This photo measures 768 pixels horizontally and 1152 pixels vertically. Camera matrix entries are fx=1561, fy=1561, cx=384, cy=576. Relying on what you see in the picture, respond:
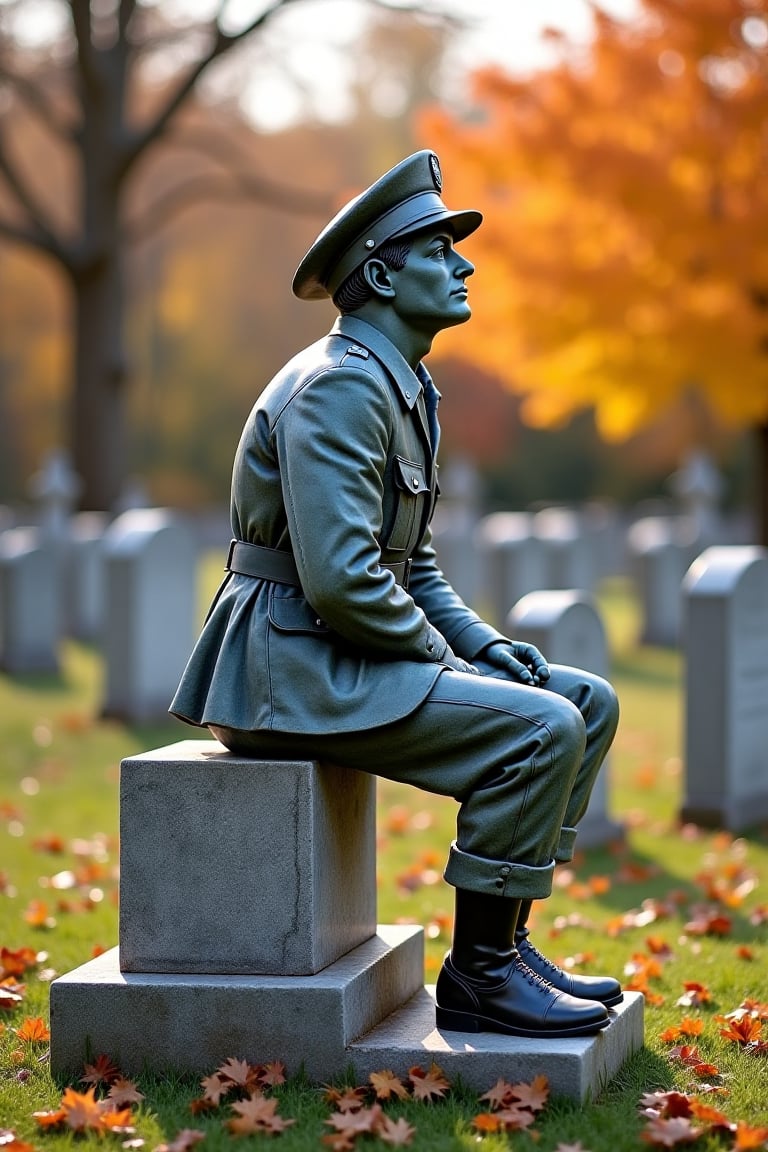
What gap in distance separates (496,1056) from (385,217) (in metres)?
2.15

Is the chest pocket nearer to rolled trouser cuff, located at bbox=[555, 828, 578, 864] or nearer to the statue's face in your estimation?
the statue's face

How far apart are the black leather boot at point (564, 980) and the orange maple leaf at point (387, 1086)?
47 centimetres

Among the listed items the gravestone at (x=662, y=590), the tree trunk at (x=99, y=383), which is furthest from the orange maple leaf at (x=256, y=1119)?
the tree trunk at (x=99, y=383)

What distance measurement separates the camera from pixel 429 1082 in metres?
3.81

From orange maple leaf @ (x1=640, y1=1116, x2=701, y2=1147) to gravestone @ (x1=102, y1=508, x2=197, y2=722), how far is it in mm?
7973

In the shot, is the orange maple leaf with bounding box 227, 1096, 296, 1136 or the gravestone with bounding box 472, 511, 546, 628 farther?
the gravestone with bounding box 472, 511, 546, 628

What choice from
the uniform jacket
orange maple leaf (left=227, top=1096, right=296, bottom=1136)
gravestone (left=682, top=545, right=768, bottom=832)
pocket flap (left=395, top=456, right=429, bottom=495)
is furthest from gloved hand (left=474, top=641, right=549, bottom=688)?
gravestone (left=682, top=545, right=768, bottom=832)

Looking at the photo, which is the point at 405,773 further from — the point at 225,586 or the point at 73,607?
the point at 73,607

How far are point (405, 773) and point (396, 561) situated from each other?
1.97 feet

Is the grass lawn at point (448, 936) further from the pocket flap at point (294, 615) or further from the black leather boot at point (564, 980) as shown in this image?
the pocket flap at point (294, 615)

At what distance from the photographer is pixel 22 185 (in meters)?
18.0

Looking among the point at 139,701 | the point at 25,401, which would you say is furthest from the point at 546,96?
the point at 25,401

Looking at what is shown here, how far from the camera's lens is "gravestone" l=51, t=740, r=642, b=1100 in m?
3.93

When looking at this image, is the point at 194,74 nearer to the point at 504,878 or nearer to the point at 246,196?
the point at 246,196
